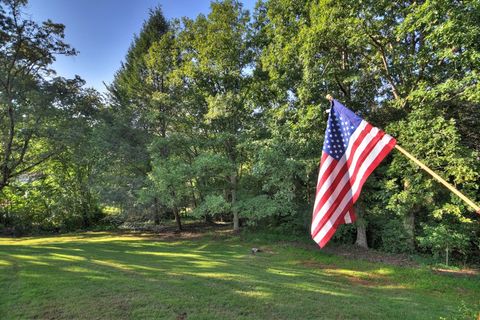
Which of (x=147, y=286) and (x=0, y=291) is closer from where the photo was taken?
(x=0, y=291)

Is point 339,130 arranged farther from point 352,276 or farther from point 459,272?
point 459,272

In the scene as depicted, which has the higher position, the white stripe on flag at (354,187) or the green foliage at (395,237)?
the white stripe on flag at (354,187)

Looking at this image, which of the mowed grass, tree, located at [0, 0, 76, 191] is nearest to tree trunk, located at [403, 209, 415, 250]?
the mowed grass

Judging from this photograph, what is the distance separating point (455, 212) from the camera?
910 cm

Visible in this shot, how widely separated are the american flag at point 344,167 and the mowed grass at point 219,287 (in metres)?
2.49

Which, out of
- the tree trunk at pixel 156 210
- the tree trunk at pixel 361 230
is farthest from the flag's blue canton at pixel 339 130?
the tree trunk at pixel 156 210

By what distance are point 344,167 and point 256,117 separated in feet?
35.4

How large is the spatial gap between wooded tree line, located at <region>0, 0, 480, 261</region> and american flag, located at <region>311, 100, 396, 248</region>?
5.90m

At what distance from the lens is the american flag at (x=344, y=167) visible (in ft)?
12.4

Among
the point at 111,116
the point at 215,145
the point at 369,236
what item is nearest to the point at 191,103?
the point at 215,145

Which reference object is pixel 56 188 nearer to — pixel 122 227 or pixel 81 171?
pixel 81 171

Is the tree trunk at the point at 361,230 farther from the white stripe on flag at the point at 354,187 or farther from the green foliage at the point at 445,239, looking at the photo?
the white stripe on flag at the point at 354,187

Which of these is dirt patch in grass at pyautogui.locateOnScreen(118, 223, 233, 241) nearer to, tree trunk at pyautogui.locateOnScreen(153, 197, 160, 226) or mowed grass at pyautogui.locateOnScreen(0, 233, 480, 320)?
tree trunk at pyautogui.locateOnScreen(153, 197, 160, 226)

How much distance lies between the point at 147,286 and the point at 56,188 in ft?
50.7
